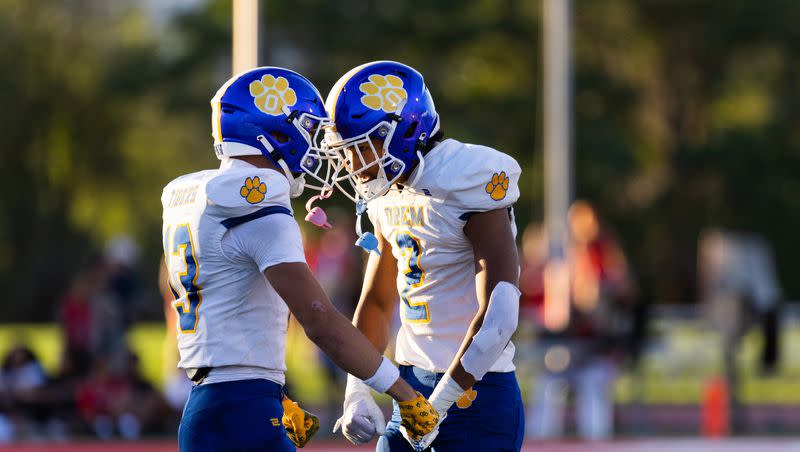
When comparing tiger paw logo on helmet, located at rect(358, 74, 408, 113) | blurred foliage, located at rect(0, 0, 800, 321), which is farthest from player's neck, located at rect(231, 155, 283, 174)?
blurred foliage, located at rect(0, 0, 800, 321)

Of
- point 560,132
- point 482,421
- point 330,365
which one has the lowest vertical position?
point 330,365

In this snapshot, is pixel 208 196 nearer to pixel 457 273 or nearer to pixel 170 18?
pixel 457 273

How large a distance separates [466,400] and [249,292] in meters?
0.74

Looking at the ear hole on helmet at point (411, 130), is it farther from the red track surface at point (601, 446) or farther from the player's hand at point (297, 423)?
the red track surface at point (601, 446)

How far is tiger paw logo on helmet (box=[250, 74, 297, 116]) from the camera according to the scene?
13.4 ft

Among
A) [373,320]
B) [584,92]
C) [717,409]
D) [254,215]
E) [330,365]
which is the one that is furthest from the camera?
[584,92]

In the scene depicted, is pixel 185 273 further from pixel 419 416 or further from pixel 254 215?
pixel 419 416

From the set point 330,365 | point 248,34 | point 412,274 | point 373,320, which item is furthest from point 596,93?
point 412,274

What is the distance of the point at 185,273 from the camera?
396 cm

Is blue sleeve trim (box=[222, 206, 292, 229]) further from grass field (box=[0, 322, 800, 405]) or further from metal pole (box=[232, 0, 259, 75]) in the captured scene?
grass field (box=[0, 322, 800, 405])

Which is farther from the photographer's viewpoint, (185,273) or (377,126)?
(377,126)

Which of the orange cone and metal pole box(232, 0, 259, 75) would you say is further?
the orange cone

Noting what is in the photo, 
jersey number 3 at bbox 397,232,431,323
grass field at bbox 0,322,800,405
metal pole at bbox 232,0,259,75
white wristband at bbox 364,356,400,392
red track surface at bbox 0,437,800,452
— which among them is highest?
metal pole at bbox 232,0,259,75

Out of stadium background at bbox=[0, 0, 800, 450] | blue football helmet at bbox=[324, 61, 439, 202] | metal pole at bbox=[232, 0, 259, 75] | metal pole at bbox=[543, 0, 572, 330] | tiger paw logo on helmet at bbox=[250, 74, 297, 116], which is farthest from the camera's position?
stadium background at bbox=[0, 0, 800, 450]
